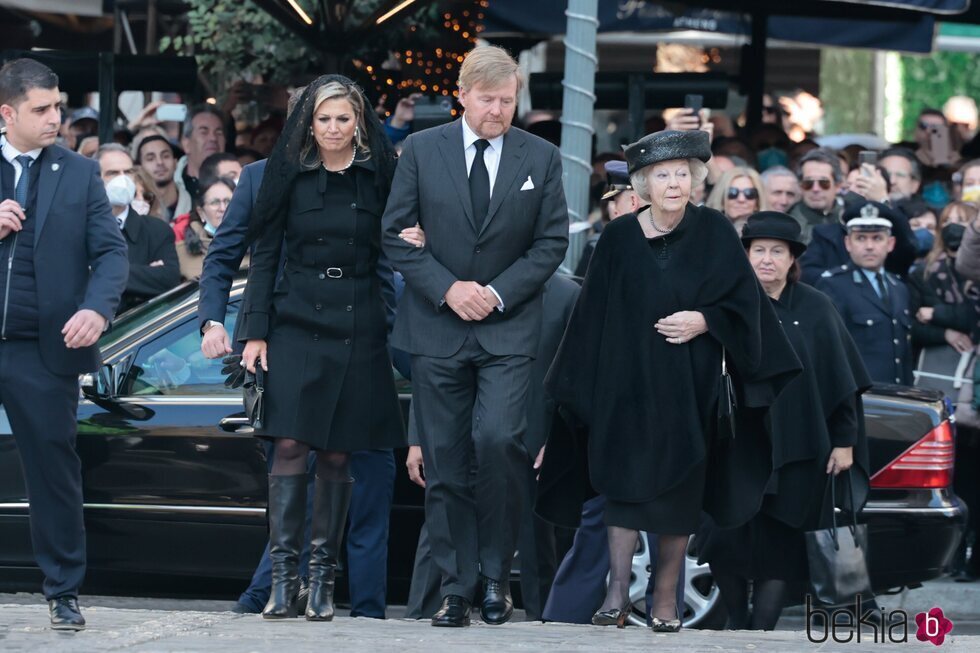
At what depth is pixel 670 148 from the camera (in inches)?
280

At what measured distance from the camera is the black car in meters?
8.59

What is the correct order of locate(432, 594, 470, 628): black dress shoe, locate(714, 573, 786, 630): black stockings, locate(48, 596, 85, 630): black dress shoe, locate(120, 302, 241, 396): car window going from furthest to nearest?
locate(120, 302, 241, 396): car window, locate(714, 573, 786, 630): black stockings, locate(432, 594, 470, 628): black dress shoe, locate(48, 596, 85, 630): black dress shoe

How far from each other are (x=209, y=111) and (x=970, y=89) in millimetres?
17482

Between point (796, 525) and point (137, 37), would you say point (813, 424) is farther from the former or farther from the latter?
point (137, 37)

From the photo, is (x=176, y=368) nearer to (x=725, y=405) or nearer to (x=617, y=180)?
(x=617, y=180)

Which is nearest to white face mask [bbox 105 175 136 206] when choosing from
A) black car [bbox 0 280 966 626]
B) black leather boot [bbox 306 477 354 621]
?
black car [bbox 0 280 966 626]

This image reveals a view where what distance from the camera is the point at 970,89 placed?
2816 cm

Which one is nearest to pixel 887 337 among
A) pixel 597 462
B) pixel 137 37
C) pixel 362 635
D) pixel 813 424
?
pixel 813 424

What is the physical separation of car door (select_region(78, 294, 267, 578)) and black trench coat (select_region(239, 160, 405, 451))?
1.51m

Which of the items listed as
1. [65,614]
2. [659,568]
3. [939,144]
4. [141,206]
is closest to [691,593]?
[659,568]

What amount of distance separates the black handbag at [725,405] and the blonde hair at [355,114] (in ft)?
4.95

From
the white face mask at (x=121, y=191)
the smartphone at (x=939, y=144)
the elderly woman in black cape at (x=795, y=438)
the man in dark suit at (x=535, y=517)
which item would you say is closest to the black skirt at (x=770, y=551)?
the elderly woman in black cape at (x=795, y=438)

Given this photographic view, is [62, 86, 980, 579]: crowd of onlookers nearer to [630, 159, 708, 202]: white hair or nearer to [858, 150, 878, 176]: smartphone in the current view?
[858, 150, 878, 176]: smartphone

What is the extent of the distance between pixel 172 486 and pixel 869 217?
3951 mm
